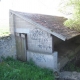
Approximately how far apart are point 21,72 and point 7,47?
2536 millimetres

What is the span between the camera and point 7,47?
12281mm

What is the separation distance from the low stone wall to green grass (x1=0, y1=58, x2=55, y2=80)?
55cm

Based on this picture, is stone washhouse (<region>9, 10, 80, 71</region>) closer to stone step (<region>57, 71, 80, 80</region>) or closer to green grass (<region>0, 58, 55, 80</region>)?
stone step (<region>57, 71, 80, 80</region>)

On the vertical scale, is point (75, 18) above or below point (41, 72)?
above

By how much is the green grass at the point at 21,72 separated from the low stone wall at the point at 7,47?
0.55 meters

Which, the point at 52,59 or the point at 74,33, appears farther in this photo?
the point at 74,33

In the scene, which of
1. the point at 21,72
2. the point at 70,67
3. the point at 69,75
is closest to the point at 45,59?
the point at 69,75

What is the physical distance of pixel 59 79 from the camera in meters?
11.9

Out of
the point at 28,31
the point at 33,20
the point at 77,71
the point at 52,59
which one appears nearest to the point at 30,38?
the point at 28,31

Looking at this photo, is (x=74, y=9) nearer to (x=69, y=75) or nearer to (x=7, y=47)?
(x=69, y=75)

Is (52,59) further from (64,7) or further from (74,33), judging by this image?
(64,7)

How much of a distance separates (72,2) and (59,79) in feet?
16.1

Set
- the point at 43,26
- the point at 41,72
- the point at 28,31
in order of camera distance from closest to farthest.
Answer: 1. the point at 41,72
2. the point at 43,26
3. the point at 28,31

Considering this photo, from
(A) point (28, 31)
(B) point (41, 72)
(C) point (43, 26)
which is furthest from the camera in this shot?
(A) point (28, 31)
